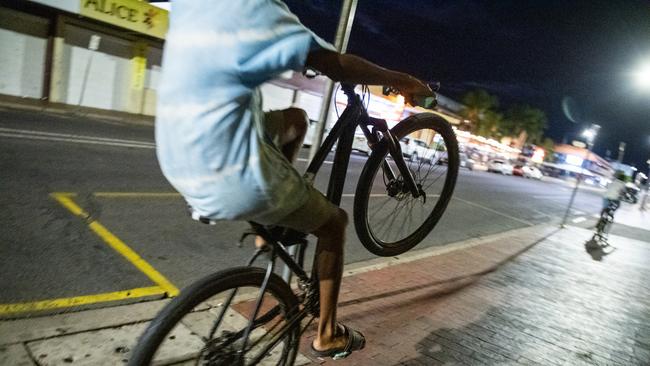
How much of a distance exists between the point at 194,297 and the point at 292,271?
0.75m

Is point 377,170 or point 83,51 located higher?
point 83,51

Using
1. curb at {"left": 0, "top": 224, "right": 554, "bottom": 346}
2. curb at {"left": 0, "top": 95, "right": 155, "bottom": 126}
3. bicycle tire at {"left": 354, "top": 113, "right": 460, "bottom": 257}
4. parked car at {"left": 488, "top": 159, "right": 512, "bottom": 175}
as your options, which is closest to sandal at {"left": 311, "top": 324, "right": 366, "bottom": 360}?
bicycle tire at {"left": 354, "top": 113, "right": 460, "bottom": 257}

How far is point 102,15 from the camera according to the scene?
17.5 m

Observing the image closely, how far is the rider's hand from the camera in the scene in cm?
232

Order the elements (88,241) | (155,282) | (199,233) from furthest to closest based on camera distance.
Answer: (199,233) → (88,241) → (155,282)

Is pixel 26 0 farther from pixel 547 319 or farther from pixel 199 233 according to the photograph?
pixel 547 319

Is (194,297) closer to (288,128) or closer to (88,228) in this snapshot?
(288,128)

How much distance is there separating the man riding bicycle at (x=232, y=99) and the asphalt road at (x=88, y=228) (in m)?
2.61

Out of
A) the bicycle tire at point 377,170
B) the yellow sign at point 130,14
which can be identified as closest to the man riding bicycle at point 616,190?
the bicycle tire at point 377,170

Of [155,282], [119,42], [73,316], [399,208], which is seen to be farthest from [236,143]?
[119,42]

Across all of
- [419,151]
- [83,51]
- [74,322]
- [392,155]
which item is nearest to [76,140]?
[74,322]

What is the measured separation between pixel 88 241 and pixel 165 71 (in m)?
3.80

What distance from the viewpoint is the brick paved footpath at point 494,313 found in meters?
4.01

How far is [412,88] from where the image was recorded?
Result: 238cm
